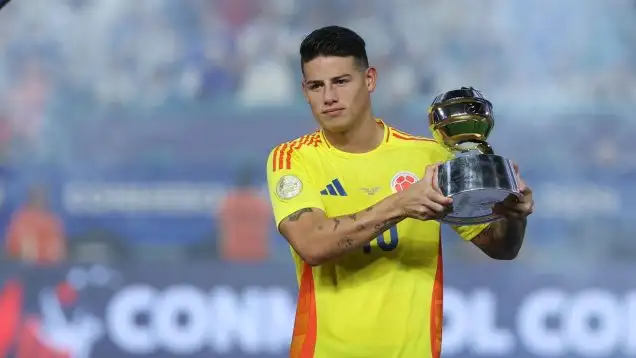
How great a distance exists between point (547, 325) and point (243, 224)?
1.67m

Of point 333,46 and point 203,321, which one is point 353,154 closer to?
point 333,46

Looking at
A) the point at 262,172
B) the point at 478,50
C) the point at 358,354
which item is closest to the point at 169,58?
the point at 262,172

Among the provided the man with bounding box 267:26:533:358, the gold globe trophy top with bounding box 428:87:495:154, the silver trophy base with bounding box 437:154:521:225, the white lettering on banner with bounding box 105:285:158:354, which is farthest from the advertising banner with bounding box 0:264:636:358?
the silver trophy base with bounding box 437:154:521:225

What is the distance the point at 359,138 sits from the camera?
2924 millimetres

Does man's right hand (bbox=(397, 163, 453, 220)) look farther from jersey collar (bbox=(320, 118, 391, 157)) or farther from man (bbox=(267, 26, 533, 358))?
jersey collar (bbox=(320, 118, 391, 157))

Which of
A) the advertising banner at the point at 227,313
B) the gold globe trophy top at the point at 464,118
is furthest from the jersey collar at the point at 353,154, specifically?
the advertising banner at the point at 227,313

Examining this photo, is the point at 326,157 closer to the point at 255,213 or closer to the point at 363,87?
the point at 363,87

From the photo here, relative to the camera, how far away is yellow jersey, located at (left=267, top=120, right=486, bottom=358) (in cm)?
277

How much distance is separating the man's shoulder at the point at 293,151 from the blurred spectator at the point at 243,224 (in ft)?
7.61

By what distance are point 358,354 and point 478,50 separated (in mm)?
2967

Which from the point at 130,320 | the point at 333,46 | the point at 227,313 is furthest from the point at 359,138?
the point at 130,320

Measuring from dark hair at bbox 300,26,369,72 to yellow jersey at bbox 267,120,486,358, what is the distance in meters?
0.27

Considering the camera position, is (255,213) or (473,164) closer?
(473,164)

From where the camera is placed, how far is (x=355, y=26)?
5.34 metres
